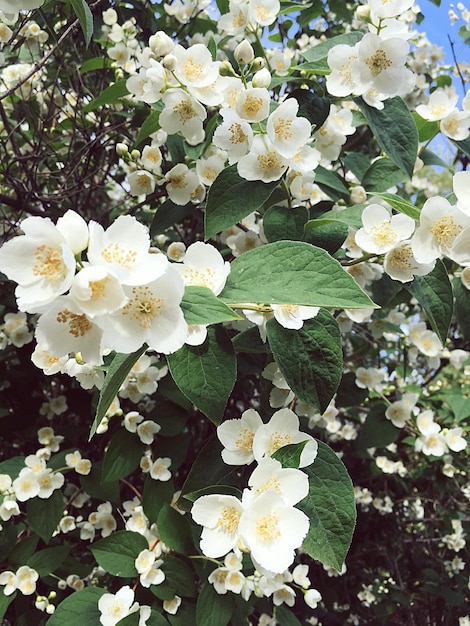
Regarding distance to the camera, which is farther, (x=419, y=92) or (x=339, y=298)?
(x=419, y=92)

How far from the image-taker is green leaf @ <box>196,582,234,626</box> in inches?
45.0

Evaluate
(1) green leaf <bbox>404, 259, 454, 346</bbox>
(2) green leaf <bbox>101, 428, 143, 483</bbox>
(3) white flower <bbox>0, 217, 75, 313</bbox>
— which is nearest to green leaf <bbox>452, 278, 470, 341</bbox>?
(1) green leaf <bbox>404, 259, 454, 346</bbox>

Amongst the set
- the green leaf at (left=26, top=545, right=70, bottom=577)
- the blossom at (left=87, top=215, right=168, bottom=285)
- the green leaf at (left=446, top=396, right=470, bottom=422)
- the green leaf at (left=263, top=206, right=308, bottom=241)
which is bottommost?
the green leaf at (left=446, top=396, right=470, bottom=422)

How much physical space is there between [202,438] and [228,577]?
0.73 m

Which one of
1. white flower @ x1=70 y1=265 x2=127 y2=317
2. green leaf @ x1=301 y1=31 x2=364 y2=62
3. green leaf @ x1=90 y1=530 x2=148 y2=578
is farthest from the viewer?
green leaf @ x1=90 y1=530 x2=148 y2=578

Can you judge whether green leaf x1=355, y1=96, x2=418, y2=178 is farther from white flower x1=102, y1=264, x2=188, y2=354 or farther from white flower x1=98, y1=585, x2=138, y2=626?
white flower x1=98, y1=585, x2=138, y2=626

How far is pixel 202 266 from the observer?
82cm

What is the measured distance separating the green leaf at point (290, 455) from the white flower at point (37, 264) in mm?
423

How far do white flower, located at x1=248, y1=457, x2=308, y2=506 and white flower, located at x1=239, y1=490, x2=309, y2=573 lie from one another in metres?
0.03

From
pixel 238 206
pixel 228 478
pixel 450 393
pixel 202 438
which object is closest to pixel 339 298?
pixel 238 206

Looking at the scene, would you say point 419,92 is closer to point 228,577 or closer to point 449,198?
point 449,198

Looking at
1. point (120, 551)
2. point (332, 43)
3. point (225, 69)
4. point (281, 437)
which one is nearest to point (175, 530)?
point (120, 551)

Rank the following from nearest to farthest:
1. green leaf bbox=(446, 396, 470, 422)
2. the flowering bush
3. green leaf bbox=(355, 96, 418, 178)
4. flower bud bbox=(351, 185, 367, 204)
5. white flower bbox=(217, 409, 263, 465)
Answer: the flowering bush → white flower bbox=(217, 409, 263, 465) → green leaf bbox=(355, 96, 418, 178) → flower bud bbox=(351, 185, 367, 204) → green leaf bbox=(446, 396, 470, 422)

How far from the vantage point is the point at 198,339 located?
0.79 m
